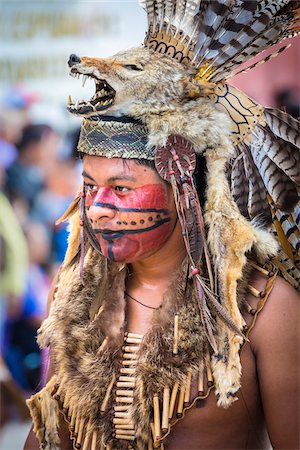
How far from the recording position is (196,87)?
250cm

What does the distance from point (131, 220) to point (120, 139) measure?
276mm

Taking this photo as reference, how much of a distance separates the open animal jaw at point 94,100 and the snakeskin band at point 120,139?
0.04 m

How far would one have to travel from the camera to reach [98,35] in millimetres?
5793

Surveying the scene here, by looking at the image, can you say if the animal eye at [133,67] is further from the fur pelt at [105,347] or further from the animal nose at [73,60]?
the fur pelt at [105,347]

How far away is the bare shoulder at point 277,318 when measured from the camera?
2428mm

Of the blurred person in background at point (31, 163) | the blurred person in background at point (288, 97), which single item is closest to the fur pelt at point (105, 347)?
the blurred person in background at point (31, 163)

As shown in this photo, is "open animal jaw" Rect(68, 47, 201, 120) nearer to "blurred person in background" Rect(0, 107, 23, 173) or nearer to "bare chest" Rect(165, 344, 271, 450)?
"bare chest" Rect(165, 344, 271, 450)

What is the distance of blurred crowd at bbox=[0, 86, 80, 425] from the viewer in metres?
5.57

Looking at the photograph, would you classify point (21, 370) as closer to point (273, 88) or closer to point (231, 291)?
point (273, 88)

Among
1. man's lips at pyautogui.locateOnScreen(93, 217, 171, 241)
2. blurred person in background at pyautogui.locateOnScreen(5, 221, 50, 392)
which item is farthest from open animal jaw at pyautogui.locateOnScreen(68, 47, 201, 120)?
blurred person in background at pyautogui.locateOnScreen(5, 221, 50, 392)

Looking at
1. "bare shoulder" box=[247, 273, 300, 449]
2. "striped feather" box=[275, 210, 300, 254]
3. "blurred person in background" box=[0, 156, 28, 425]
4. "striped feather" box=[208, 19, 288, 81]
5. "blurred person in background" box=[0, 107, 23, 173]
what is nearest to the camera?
"bare shoulder" box=[247, 273, 300, 449]

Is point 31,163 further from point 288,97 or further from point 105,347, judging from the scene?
point 105,347

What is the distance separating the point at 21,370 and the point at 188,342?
3445 millimetres

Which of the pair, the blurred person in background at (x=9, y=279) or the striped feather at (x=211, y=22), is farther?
the blurred person in background at (x=9, y=279)
